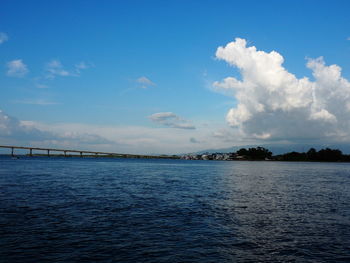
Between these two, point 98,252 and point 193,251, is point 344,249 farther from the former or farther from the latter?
point 98,252

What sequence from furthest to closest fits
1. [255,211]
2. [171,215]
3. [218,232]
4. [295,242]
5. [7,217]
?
[255,211] < [171,215] < [7,217] < [218,232] < [295,242]

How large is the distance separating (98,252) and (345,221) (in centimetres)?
2134

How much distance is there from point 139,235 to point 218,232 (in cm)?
576

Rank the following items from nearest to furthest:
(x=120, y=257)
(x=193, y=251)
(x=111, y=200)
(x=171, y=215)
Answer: (x=120, y=257), (x=193, y=251), (x=171, y=215), (x=111, y=200)

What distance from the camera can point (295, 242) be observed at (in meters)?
19.2

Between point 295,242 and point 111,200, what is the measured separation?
871 inches

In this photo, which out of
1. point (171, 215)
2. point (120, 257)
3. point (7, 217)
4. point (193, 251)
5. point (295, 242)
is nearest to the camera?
point (120, 257)

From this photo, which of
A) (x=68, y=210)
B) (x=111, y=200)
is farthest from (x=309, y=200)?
(x=68, y=210)

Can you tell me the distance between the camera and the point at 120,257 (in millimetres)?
15719

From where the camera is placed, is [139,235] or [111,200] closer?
[139,235]

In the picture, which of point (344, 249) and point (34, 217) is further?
point (34, 217)

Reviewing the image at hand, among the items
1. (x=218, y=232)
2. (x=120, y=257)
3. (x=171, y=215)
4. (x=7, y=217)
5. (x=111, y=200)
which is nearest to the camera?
(x=120, y=257)

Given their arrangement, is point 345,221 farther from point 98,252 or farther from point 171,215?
point 98,252

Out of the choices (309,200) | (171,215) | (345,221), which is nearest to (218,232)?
(171,215)
